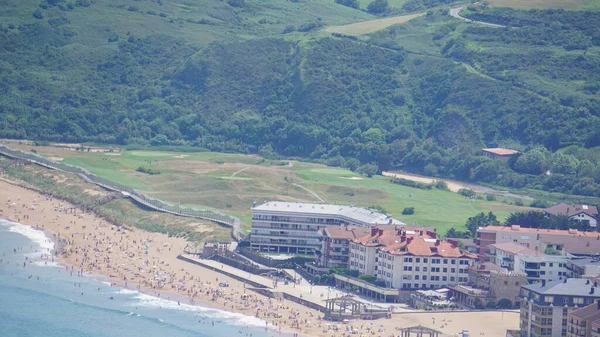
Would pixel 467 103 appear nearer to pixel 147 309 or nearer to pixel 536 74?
pixel 536 74

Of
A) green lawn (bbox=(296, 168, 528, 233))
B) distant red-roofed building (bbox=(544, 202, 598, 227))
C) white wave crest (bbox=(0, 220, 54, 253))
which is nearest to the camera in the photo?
white wave crest (bbox=(0, 220, 54, 253))

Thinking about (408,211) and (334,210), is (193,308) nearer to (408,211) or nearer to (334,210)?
(334,210)

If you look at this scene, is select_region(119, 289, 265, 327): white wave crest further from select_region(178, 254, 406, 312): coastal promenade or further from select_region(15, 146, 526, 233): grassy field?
select_region(15, 146, 526, 233): grassy field

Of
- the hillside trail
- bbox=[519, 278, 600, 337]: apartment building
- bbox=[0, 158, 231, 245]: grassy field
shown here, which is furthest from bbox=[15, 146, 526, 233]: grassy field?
bbox=[519, 278, 600, 337]: apartment building

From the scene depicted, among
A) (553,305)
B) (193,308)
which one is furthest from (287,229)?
(553,305)

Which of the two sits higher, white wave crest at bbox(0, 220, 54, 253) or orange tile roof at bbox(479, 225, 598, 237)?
orange tile roof at bbox(479, 225, 598, 237)

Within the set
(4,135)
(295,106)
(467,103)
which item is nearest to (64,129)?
(4,135)

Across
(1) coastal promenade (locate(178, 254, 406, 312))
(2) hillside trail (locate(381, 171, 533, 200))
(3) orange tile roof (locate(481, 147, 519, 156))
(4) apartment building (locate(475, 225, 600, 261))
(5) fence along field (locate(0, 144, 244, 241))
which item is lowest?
(2) hillside trail (locate(381, 171, 533, 200))

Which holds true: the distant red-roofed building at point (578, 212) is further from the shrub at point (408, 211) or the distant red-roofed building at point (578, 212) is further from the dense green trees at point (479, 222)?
the shrub at point (408, 211)
